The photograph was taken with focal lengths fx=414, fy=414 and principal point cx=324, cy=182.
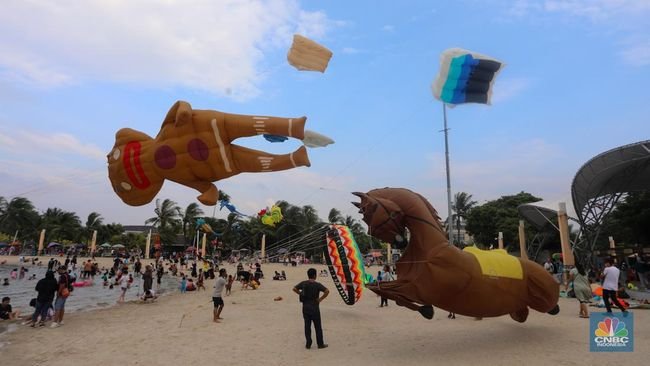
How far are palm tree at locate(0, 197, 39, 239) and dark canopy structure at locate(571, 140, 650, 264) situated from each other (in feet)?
227

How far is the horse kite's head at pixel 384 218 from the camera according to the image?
7395 mm

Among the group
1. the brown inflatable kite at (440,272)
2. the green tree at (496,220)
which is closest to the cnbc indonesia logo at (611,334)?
the brown inflatable kite at (440,272)

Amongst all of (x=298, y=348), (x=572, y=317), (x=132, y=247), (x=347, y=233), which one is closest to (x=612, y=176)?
(x=572, y=317)

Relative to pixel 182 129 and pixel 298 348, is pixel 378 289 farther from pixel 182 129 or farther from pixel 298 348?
pixel 182 129

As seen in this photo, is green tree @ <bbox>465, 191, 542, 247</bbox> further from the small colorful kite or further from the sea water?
the sea water

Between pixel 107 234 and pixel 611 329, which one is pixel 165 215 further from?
pixel 611 329

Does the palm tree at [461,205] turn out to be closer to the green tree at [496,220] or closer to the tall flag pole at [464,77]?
the green tree at [496,220]

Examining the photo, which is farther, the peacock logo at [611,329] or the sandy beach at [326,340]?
the peacock logo at [611,329]

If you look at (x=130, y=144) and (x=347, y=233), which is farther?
(x=347, y=233)

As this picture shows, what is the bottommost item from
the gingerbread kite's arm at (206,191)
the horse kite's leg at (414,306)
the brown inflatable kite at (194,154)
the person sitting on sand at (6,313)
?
the person sitting on sand at (6,313)

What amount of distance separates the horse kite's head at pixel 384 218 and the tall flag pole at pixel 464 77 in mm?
3498

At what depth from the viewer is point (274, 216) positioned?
28.5m

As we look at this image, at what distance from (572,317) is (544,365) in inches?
192

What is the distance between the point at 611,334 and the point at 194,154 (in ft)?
26.3
